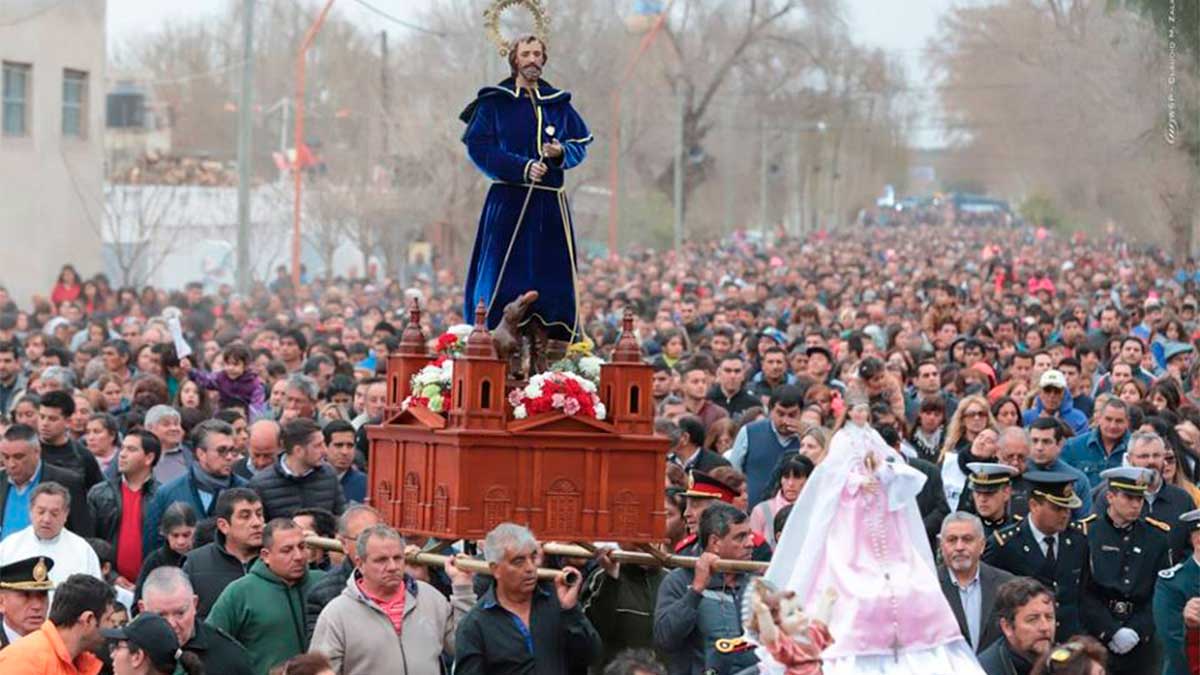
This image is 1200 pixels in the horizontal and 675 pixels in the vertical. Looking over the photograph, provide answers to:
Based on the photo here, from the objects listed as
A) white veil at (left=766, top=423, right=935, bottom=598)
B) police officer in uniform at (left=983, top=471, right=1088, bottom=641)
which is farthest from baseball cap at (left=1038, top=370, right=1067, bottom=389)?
white veil at (left=766, top=423, right=935, bottom=598)

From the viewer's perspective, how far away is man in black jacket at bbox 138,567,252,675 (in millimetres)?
9867

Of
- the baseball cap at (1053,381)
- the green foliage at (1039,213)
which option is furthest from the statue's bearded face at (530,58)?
the green foliage at (1039,213)

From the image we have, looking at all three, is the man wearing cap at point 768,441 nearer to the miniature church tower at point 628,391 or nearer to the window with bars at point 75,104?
the miniature church tower at point 628,391

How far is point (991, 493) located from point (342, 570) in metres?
3.60

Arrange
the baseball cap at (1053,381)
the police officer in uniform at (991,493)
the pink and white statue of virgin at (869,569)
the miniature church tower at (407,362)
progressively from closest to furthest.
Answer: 1. the pink and white statue of virgin at (869,569)
2. the miniature church tower at (407,362)
3. the police officer in uniform at (991,493)
4. the baseball cap at (1053,381)

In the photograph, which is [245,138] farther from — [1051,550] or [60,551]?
[1051,550]

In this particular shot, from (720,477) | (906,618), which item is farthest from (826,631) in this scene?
(720,477)

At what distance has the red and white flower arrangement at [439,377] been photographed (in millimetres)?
11117

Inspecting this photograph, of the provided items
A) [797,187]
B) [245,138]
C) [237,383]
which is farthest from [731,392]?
[797,187]

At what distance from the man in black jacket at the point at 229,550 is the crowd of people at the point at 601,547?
11 millimetres

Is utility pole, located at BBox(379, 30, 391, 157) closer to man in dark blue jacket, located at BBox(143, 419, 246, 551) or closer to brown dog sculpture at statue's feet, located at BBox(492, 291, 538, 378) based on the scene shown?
man in dark blue jacket, located at BBox(143, 419, 246, 551)

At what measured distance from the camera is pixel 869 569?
787cm

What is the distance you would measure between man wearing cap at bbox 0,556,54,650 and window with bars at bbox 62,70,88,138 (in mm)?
33904

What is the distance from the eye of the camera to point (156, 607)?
9844mm
